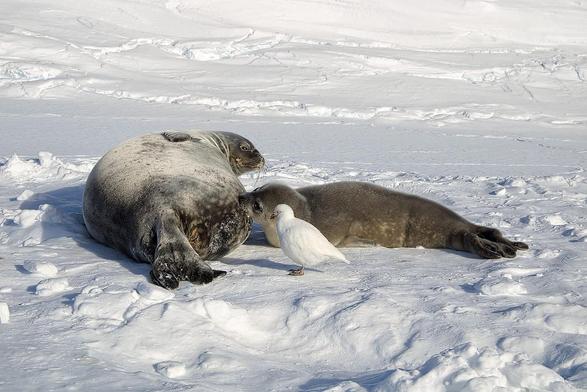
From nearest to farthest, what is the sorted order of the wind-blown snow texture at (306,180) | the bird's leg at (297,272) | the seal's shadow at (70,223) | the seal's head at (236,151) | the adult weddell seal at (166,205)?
1. the wind-blown snow texture at (306,180)
2. the bird's leg at (297,272)
3. the adult weddell seal at (166,205)
4. the seal's shadow at (70,223)
5. the seal's head at (236,151)

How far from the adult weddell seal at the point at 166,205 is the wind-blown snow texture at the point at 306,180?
110 millimetres

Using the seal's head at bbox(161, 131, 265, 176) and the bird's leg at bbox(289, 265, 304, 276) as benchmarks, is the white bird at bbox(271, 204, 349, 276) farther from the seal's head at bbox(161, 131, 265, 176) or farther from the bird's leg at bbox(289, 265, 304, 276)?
the seal's head at bbox(161, 131, 265, 176)

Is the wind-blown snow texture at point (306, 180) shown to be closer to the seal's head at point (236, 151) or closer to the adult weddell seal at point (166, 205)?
the adult weddell seal at point (166, 205)

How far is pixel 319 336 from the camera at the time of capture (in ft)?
8.28

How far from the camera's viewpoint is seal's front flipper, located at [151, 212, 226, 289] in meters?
3.01

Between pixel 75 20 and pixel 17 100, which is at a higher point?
pixel 75 20

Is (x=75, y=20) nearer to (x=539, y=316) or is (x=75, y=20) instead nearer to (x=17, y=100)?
(x=17, y=100)

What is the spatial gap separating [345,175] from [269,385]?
13.4 feet

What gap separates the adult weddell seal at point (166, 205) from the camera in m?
3.37

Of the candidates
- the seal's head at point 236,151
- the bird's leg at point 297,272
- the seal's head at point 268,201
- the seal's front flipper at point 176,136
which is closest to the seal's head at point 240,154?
the seal's head at point 236,151

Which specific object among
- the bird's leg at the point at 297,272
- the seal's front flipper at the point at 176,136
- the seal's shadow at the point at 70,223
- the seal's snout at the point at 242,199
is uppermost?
the seal's front flipper at the point at 176,136

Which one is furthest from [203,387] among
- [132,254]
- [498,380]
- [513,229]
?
[513,229]

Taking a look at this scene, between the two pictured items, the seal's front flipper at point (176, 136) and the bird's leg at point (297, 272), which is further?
the seal's front flipper at point (176, 136)

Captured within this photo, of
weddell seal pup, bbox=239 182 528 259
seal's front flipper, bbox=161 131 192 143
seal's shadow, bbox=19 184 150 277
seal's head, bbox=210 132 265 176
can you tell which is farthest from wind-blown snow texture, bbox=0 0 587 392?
seal's front flipper, bbox=161 131 192 143
